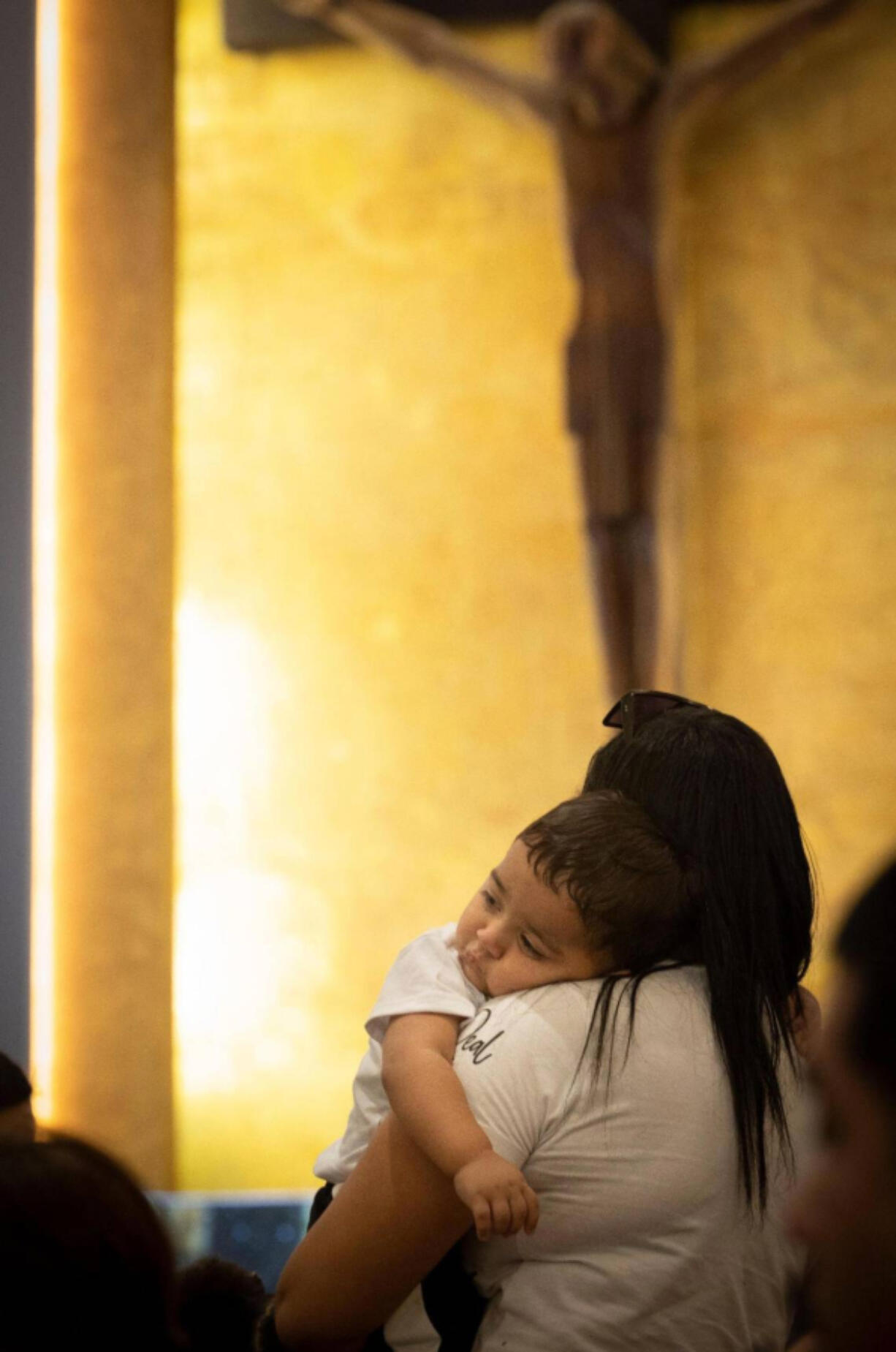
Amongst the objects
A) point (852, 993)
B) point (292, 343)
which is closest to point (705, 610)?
point (292, 343)

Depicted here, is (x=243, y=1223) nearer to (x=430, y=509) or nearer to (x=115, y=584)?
(x=115, y=584)

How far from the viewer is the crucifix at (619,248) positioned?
409cm

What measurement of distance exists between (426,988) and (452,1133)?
233 millimetres

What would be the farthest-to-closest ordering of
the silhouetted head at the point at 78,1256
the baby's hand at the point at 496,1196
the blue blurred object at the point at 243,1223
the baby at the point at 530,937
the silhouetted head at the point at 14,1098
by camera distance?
the blue blurred object at the point at 243,1223 → the silhouetted head at the point at 14,1098 → the baby at the point at 530,937 → the baby's hand at the point at 496,1196 → the silhouetted head at the point at 78,1256

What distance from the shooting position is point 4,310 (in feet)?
13.7

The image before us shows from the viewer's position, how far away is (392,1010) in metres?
1.34

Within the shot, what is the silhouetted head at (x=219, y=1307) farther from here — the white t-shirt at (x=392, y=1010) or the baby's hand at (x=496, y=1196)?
the baby's hand at (x=496, y=1196)

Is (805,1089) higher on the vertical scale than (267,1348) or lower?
higher

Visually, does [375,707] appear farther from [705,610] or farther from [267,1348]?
[267,1348]

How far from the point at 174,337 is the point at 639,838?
11.2ft

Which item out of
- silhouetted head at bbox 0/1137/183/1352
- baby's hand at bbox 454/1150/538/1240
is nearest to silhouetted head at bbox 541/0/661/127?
baby's hand at bbox 454/1150/538/1240

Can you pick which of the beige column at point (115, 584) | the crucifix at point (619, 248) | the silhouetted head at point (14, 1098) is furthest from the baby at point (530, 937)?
the beige column at point (115, 584)

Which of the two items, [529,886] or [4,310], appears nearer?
[529,886]

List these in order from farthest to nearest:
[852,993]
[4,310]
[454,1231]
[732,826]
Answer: [4,310] → [732,826] → [454,1231] → [852,993]
